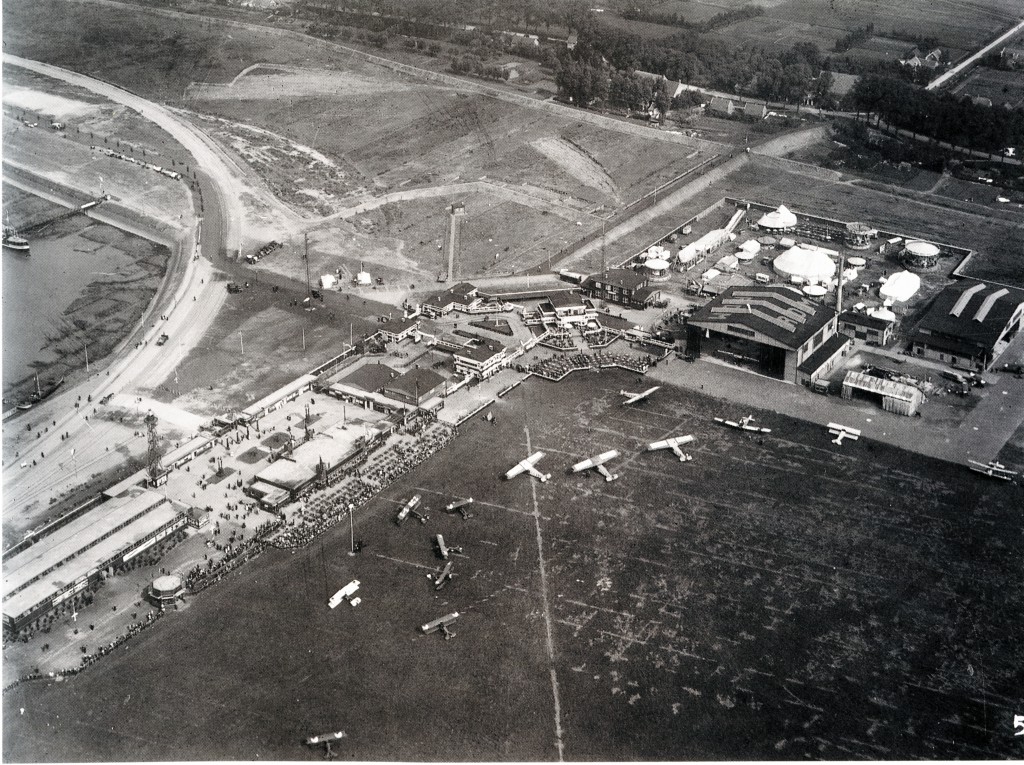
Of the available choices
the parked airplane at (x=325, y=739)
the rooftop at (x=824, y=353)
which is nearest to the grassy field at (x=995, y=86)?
the rooftop at (x=824, y=353)

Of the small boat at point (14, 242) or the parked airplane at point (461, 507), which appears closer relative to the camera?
the parked airplane at point (461, 507)

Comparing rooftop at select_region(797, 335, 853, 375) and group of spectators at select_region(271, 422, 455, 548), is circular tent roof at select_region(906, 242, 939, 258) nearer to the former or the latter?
rooftop at select_region(797, 335, 853, 375)

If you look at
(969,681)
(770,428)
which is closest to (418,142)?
(770,428)

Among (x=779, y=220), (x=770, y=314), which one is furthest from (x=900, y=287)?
(x=779, y=220)

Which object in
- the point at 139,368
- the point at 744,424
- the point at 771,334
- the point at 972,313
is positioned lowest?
the point at 139,368

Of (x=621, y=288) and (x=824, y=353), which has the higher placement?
(x=824, y=353)

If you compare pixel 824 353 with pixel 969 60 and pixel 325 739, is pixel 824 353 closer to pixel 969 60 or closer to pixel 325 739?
pixel 325 739

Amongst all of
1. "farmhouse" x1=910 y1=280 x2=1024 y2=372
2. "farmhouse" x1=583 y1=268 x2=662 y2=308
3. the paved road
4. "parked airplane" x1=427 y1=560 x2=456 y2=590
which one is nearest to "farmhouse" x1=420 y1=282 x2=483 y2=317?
"farmhouse" x1=583 y1=268 x2=662 y2=308

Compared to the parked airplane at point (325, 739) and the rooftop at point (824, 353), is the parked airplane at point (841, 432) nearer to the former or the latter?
the rooftop at point (824, 353)
